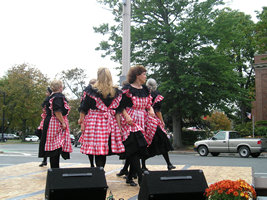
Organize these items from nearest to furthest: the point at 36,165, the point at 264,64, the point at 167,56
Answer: the point at 36,165 → the point at 167,56 → the point at 264,64

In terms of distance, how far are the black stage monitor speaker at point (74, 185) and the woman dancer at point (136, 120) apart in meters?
1.50

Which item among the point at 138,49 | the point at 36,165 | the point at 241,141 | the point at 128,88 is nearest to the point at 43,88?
the point at 138,49

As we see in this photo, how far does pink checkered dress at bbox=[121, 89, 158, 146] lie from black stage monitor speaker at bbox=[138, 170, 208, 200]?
1.84 meters

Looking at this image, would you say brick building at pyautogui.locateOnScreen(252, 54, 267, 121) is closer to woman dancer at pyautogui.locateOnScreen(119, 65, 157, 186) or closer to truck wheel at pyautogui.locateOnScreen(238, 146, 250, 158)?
truck wheel at pyautogui.locateOnScreen(238, 146, 250, 158)

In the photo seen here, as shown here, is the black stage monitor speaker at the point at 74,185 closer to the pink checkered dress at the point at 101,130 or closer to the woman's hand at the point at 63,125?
the pink checkered dress at the point at 101,130

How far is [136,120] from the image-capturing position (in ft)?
18.5

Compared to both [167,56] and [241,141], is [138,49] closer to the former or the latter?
[167,56]

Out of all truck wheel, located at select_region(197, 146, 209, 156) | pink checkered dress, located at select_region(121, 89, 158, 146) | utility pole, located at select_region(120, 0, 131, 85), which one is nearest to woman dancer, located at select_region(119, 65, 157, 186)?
pink checkered dress, located at select_region(121, 89, 158, 146)

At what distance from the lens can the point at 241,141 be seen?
19016 millimetres

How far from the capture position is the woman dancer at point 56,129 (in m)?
6.45

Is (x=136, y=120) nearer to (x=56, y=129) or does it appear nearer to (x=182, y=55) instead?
(x=56, y=129)

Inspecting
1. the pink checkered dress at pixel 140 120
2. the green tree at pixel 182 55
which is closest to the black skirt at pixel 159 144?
the pink checkered dress at pixel 140 120

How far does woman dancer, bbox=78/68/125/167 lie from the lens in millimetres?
5219

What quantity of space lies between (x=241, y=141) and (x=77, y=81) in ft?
131
